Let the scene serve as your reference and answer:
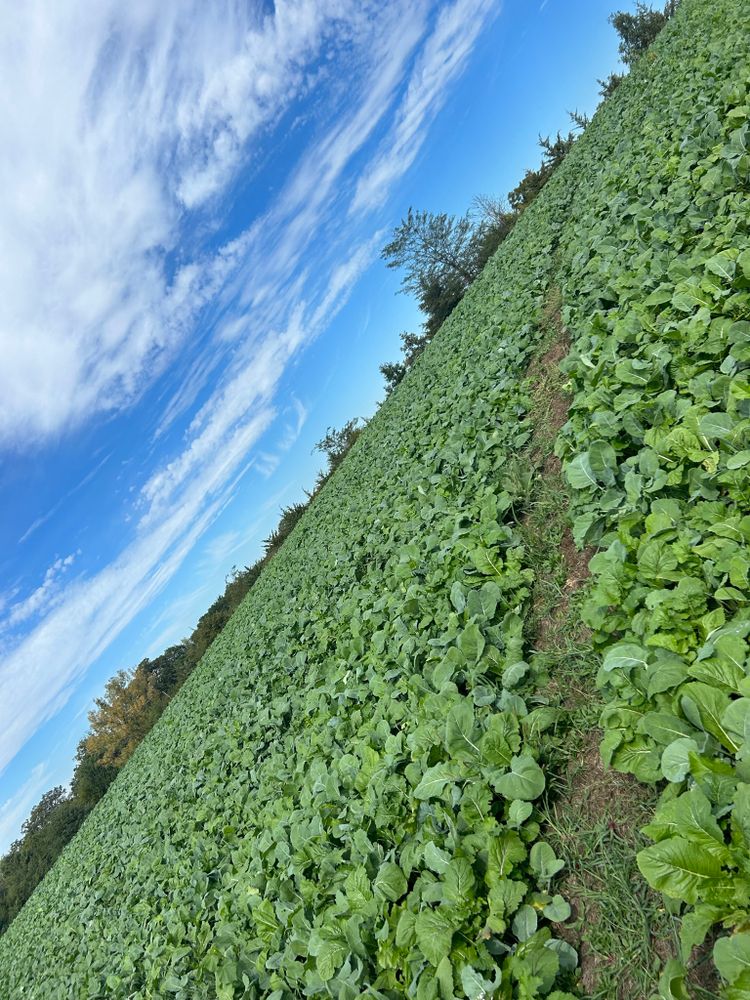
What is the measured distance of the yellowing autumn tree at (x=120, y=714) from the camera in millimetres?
53031

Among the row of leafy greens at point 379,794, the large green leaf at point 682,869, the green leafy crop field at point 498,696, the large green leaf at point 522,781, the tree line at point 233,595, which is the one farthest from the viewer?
the tree line at point 233,595

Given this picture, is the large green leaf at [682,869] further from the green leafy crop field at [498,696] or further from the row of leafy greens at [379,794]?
the row of leafy greens at [379,794]

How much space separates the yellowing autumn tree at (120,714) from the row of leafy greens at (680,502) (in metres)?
56.5

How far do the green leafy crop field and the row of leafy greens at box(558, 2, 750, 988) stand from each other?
0.02 m

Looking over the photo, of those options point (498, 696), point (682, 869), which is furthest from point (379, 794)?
point (682, 869)

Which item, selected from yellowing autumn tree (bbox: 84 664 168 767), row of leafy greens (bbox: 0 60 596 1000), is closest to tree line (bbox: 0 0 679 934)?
yellowing autumn tree (bbox: 84 664 168 767)

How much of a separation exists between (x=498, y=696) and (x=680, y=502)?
1.77 meters

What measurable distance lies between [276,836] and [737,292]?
6229 millimetres

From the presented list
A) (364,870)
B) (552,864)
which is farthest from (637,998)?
(364,870)

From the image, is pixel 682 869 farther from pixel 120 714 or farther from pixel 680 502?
pixel 120 714

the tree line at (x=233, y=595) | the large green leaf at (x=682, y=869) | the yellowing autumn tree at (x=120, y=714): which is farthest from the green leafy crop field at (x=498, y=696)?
the yellowing autumn tree at (x=120, y=714)

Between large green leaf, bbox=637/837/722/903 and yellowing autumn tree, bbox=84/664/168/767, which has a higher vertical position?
yellowing autumn tree, bbox=84/664/168/767

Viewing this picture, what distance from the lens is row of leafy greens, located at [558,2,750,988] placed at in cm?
200

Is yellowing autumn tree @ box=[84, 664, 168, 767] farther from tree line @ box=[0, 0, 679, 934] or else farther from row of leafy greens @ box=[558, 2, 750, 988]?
row of leafy greens @ box=[558, 2, 750, 988]
